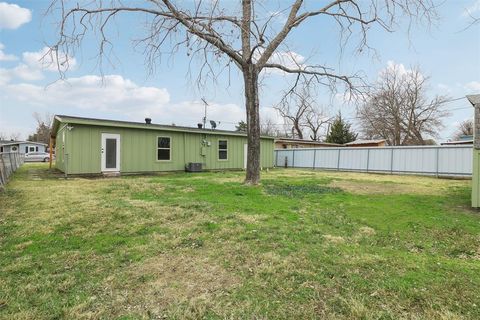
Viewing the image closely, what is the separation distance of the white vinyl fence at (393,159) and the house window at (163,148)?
9.45 m

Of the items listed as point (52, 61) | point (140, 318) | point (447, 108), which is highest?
point (447, 108)

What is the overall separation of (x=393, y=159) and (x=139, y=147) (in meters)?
12.4

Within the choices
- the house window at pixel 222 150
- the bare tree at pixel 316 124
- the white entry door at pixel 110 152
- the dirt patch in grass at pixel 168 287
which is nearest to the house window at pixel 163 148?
the white entry door at pixel 110 152

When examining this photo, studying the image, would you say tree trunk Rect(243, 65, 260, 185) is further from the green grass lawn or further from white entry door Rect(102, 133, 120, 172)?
white entry door Rect(102, 133, 120, 172)

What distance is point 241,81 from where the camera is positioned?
9852 millimetres

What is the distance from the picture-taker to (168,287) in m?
2.69

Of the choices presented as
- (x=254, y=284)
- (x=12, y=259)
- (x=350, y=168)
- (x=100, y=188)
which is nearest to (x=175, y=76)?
(x=100, y=188)

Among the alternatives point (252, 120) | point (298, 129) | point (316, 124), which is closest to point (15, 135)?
point (298, 129)

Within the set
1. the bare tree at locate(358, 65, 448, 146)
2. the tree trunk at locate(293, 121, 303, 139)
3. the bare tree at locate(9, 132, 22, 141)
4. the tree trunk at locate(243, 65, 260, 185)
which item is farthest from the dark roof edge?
the bare tree at locate(9, 132, 22, 141)

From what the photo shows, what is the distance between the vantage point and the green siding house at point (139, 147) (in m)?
11.7

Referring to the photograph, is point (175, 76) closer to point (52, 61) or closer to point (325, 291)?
point (52, 61)

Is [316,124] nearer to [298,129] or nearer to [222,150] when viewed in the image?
[298,129]

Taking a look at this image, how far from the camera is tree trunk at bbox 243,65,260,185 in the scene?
9.28 metres

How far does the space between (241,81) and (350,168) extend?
10.3 m
